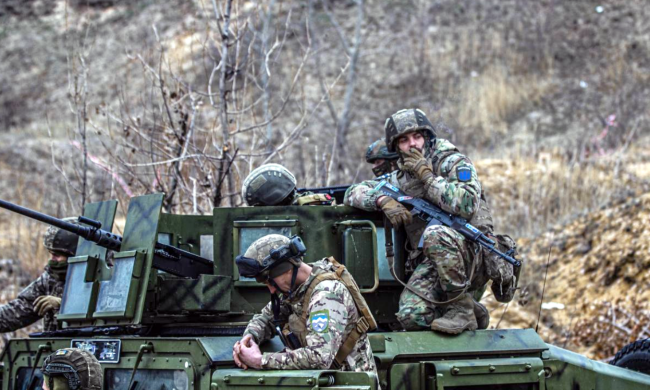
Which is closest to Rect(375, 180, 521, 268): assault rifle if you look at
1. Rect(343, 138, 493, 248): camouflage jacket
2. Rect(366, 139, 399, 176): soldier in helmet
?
Rect(343, 138, 493, 248): camouflage jacket

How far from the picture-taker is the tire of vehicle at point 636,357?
270 inches

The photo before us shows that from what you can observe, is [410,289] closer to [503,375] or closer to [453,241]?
[453,241]

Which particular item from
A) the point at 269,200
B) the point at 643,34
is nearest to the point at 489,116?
the point at 643,34

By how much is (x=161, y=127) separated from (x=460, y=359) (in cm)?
624

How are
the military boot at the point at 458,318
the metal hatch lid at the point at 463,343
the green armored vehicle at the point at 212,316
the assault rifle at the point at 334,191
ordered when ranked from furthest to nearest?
the assault rifle at the point at 334,191
the military boot at the point at 458,318
the metal hatch lid at the point at 463,343
the green armored vehicle at the point at 212,316

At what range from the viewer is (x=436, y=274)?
A: 6.66 metres

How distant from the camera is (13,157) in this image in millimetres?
18812

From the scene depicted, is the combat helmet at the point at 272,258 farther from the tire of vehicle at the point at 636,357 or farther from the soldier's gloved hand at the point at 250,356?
the tire of vehicle at the point at 636,357

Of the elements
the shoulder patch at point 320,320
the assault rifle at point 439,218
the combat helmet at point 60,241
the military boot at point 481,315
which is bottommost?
the shoulder patch at point 320,320

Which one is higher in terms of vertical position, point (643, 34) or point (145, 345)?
point (643, 34)

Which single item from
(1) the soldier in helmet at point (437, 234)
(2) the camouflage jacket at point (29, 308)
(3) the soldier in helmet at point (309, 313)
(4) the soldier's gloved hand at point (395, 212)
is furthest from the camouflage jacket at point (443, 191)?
(2) the camouflage jacket at point (29, 308)

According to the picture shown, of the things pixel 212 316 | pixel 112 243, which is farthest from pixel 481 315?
pixel 112 243

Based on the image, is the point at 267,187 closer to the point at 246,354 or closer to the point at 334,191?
the point at 334,191

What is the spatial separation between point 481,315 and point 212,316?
1.95m
